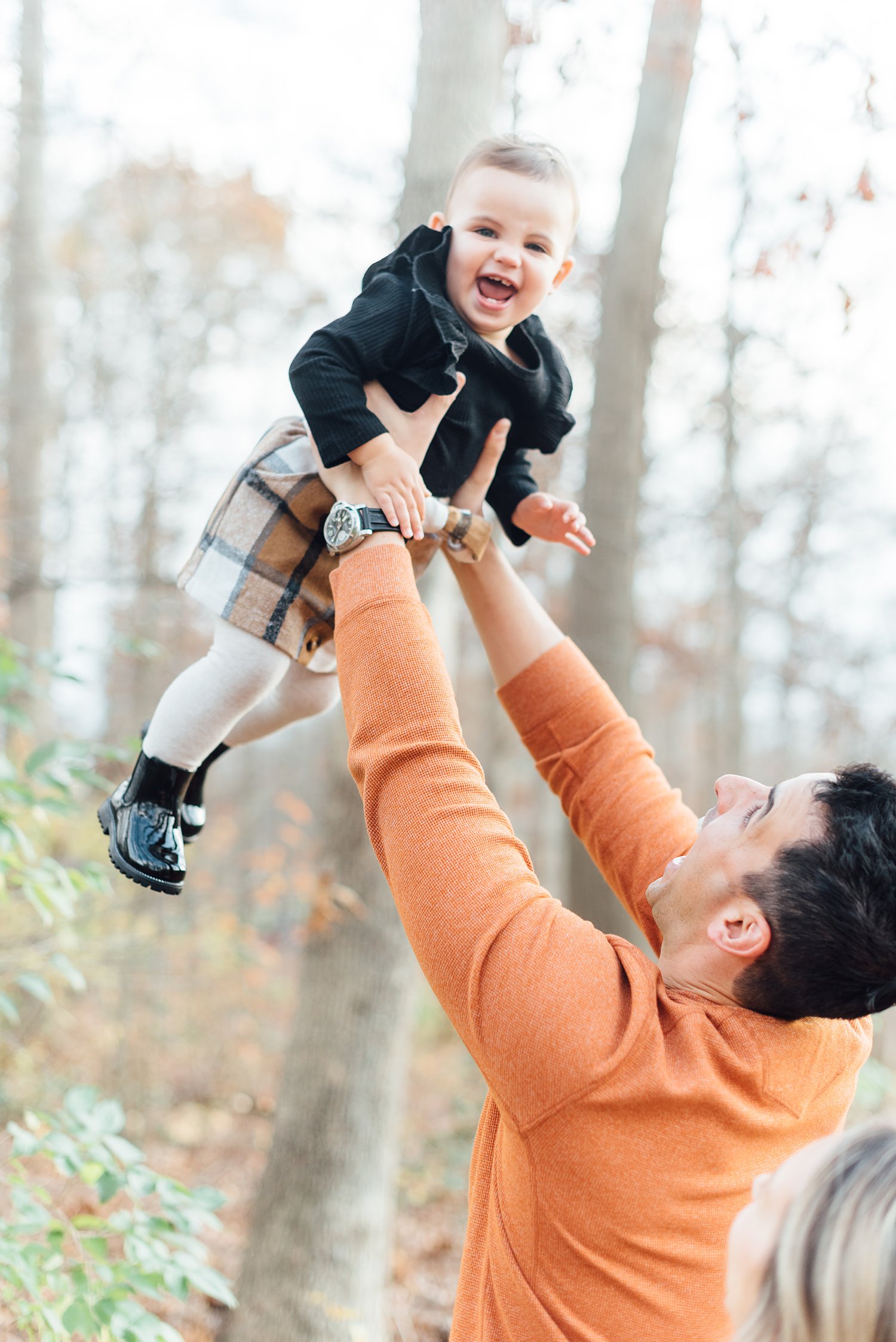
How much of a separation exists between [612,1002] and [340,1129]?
276 cm

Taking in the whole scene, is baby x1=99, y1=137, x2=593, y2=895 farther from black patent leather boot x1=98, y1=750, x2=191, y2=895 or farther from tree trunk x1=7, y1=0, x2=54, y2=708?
tree trunk x1=7, y1=0, x2=54, y2=708

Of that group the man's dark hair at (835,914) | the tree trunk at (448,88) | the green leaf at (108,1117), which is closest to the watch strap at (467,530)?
the man's dark hair at (835,914)

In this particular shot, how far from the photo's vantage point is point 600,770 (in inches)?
69.2

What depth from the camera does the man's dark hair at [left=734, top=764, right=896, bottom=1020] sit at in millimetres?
1201

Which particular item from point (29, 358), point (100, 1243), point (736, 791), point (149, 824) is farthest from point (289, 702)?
point (29, 358)

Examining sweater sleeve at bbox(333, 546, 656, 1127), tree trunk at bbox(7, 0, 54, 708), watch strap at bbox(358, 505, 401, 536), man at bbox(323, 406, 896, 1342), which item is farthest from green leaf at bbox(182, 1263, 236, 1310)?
tree trunk at bbox(7, 0, 54, 708)

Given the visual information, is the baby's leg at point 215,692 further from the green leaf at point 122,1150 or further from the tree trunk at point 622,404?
the tree trunk at point 622,404

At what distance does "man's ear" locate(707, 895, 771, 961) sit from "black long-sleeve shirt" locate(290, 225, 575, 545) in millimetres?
860

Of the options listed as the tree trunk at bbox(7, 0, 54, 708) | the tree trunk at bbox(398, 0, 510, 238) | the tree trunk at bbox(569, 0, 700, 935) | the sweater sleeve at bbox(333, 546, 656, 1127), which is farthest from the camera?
the tree trunk at bbox(7, 0, 54, 708)

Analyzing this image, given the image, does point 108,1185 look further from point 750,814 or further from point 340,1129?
point 340,1129

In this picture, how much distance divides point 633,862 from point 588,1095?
0.60 m

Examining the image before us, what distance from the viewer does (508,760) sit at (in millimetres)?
8477

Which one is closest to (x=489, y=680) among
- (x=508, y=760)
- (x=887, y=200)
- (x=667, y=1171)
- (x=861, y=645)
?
(x=508, y=760)

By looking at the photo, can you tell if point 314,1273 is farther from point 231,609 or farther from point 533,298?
point 533,298
